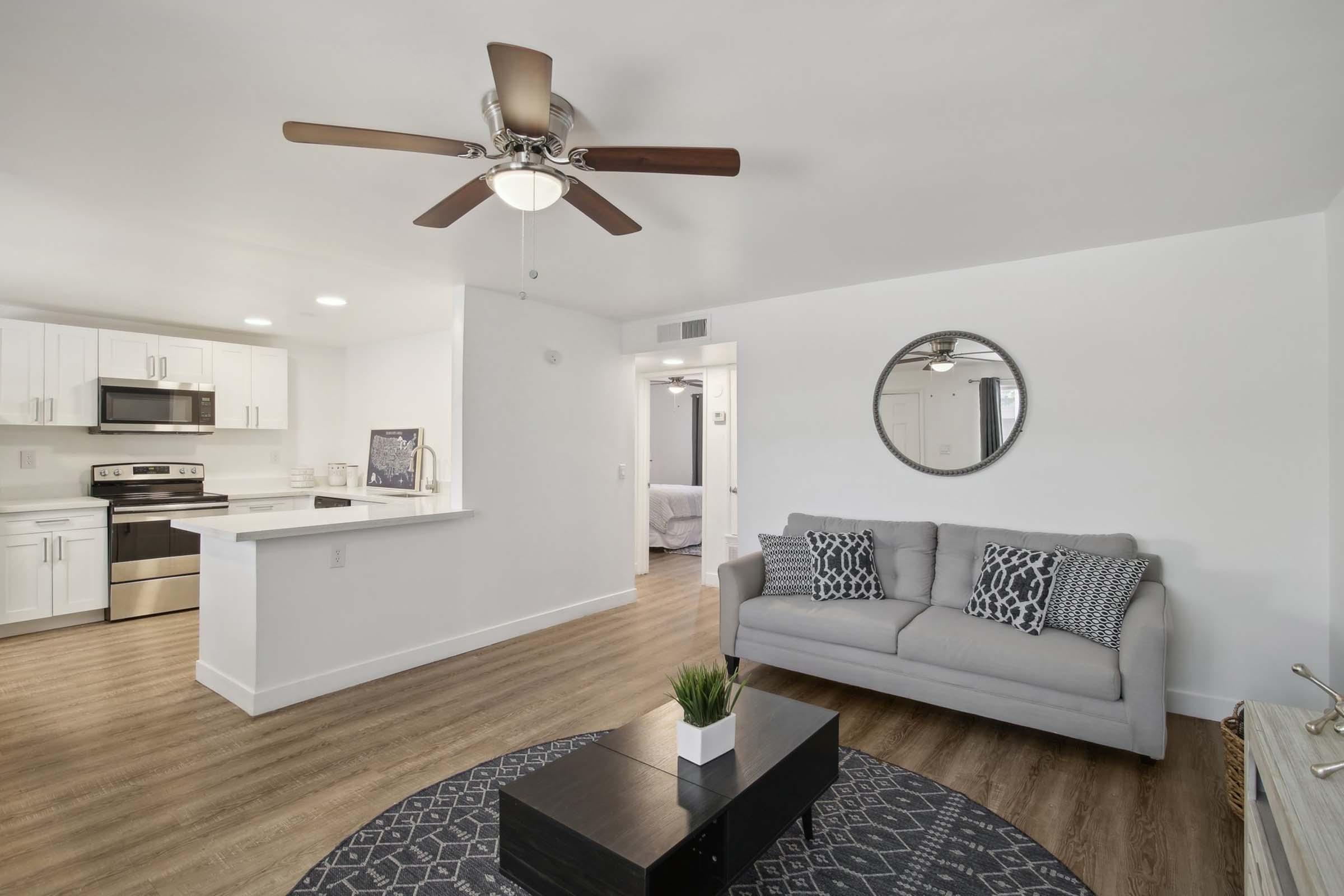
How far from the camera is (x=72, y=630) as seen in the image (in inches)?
182

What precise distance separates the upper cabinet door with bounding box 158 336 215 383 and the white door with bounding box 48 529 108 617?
1363mm

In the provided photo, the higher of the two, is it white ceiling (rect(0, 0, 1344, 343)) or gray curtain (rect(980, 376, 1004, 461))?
white ceiling (rect(0, 0, 1344, 343))

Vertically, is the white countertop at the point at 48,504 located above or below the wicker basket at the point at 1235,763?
above

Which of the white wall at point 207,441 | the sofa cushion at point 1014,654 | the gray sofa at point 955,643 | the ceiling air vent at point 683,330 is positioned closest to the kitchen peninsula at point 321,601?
the gray sofa at point 955,643

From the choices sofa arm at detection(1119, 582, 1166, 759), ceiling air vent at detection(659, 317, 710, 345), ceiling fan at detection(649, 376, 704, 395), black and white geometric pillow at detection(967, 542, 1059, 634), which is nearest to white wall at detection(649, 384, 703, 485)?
ceiling fan at detection(649, 376, 704, 395)

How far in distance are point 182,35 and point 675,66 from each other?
1.27 meters

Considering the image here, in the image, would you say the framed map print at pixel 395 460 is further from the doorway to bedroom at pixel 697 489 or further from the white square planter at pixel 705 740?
the white square planter at pixel 705 740

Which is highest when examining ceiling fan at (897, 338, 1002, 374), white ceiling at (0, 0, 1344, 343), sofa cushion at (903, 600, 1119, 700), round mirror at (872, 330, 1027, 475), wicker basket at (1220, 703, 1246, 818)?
white ceiling at (0, 0, 1344, 343)

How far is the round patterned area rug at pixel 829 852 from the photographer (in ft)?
6.35

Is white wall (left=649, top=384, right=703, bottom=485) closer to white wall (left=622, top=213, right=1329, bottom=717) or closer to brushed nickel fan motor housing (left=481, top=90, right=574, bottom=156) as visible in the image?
white wall (left=622, top=213, right=1329, bottom=717)

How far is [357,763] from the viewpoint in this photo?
268 centimetres

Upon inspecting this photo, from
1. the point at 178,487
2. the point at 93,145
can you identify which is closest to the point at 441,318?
the point at 178,487

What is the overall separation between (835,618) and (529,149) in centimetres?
256

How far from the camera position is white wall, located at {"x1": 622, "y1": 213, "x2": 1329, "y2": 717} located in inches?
115
